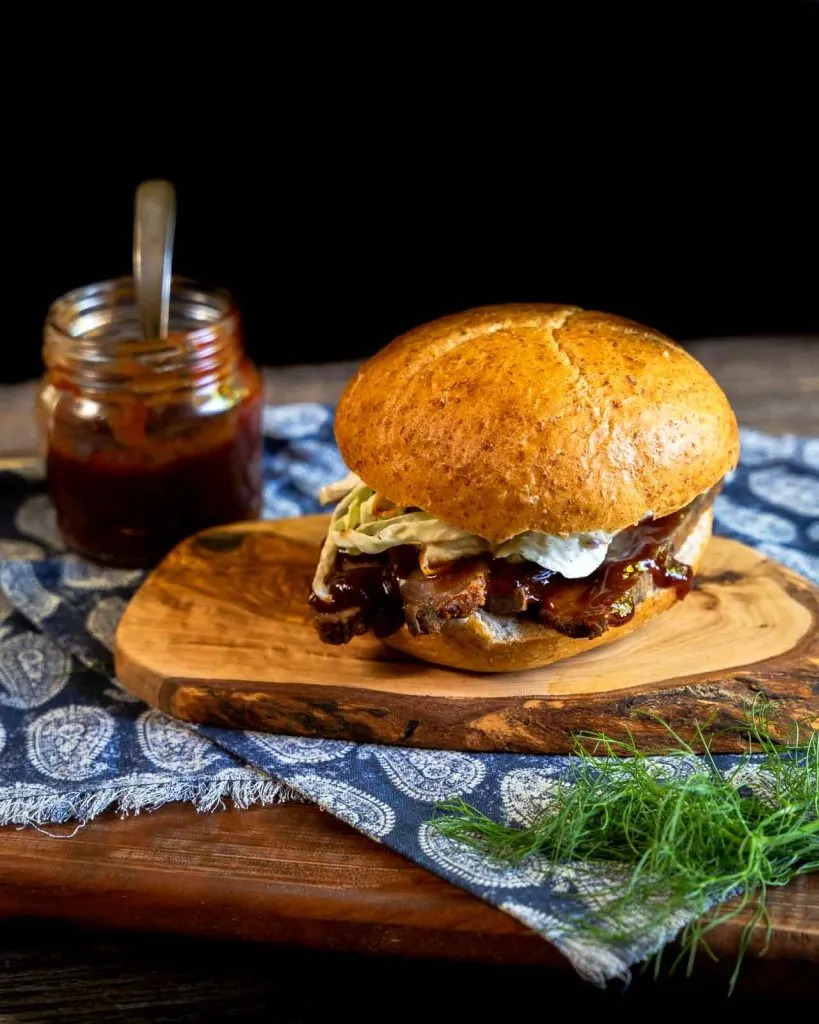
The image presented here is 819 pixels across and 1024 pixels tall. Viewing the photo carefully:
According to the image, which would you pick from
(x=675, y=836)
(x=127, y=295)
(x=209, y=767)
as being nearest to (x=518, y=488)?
(x=675, y=836)

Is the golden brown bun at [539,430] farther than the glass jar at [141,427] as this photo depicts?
No

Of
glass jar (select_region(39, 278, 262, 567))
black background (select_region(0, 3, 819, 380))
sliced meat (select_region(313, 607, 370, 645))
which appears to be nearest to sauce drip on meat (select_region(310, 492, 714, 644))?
sliced meat (select_region(313, 607, 370, 645))

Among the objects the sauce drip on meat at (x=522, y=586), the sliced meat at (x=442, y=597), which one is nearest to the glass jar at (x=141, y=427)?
the sauce drip on meat at (x=522, y=586)

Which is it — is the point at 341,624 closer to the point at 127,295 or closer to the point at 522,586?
the point at 522,586

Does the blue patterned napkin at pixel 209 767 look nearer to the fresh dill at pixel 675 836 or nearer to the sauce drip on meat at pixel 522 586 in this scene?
the fresh dill at pixel 675 836

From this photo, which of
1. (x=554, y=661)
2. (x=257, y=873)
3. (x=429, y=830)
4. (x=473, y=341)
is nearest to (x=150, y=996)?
(x=257, y=873)

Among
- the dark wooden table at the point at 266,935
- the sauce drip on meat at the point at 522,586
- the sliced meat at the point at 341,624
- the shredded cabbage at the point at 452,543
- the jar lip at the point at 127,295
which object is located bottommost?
the dark wooden table at the point at 266,935

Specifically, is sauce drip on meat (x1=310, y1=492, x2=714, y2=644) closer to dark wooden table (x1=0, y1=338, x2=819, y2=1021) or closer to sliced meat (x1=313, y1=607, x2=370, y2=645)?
sliced meat (x1=313, y1=607, x2=370, y2=645)
